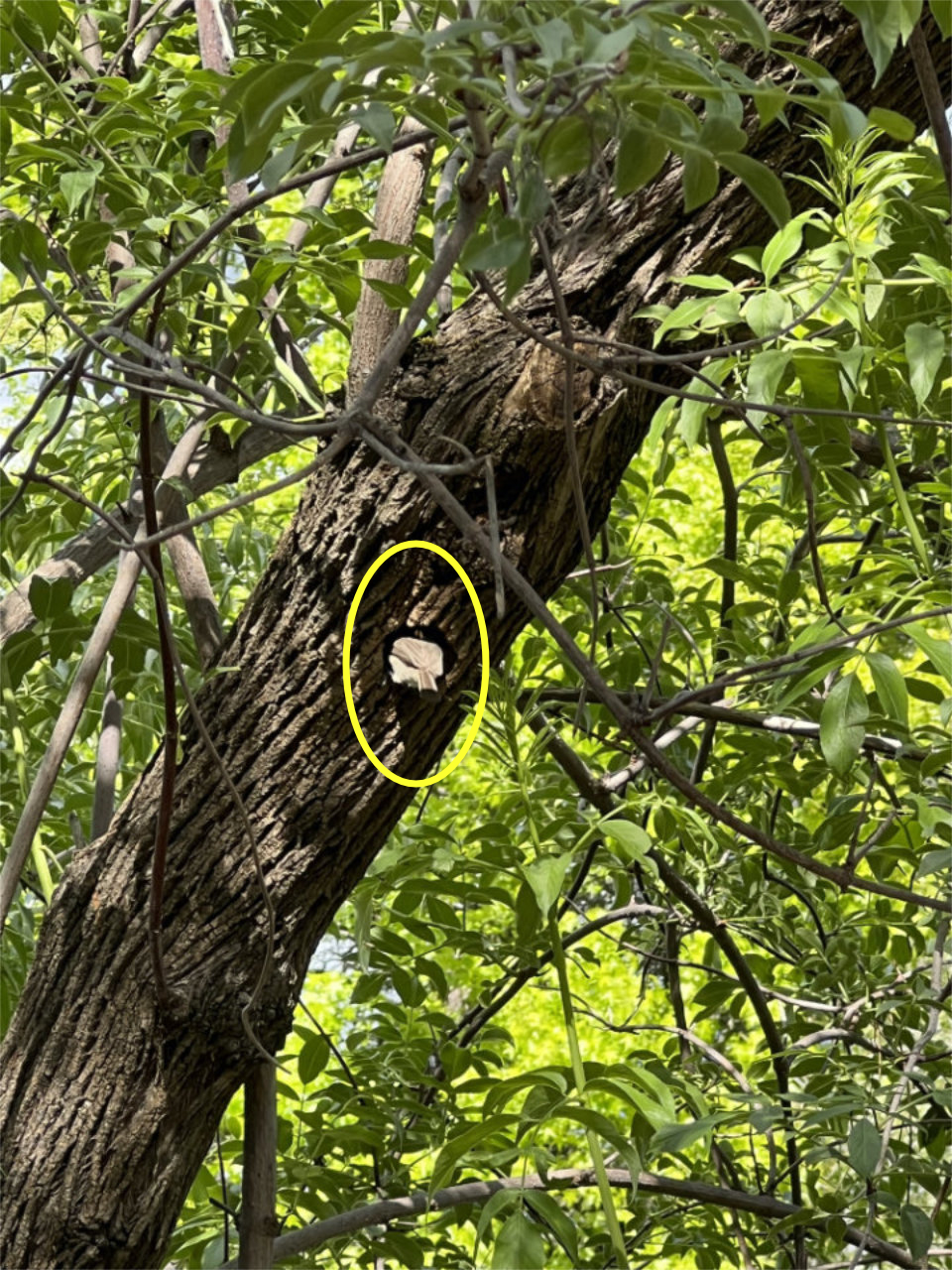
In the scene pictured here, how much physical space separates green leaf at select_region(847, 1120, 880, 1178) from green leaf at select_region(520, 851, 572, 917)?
1.19 feet

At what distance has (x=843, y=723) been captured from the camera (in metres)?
1.05

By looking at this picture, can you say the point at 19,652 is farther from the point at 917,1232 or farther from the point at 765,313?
the point at 917,1232

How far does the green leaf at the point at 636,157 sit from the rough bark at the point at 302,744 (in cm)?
57

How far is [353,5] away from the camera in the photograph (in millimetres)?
714

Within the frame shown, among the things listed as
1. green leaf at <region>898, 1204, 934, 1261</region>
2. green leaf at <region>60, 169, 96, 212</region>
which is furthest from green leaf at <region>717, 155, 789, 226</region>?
green leaf at <region>898, 1204, 934, 1261</region>

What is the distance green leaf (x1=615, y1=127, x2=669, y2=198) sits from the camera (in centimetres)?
60

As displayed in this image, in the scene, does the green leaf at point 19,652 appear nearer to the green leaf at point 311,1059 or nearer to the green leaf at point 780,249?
the green leaf at point 311,1059

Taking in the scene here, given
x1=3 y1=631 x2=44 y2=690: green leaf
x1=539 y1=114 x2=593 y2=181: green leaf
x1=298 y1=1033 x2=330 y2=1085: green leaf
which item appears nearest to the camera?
x1=539 y1=114 x2=593 y2=181: green leaf

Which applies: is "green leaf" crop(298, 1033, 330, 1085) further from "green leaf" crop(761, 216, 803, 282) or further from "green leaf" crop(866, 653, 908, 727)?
"green leaf" crop(761, 216, 803, 282)

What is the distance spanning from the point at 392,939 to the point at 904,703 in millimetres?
769

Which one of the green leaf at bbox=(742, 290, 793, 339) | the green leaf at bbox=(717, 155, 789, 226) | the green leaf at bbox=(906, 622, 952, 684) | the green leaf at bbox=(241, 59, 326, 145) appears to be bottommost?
Answer: the green leaf at bbox=(241, 59, 326, 145)

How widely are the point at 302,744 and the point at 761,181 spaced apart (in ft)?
2.31

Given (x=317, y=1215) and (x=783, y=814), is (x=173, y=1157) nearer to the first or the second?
(x=317, y=1215)

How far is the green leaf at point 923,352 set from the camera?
3.35 feet
